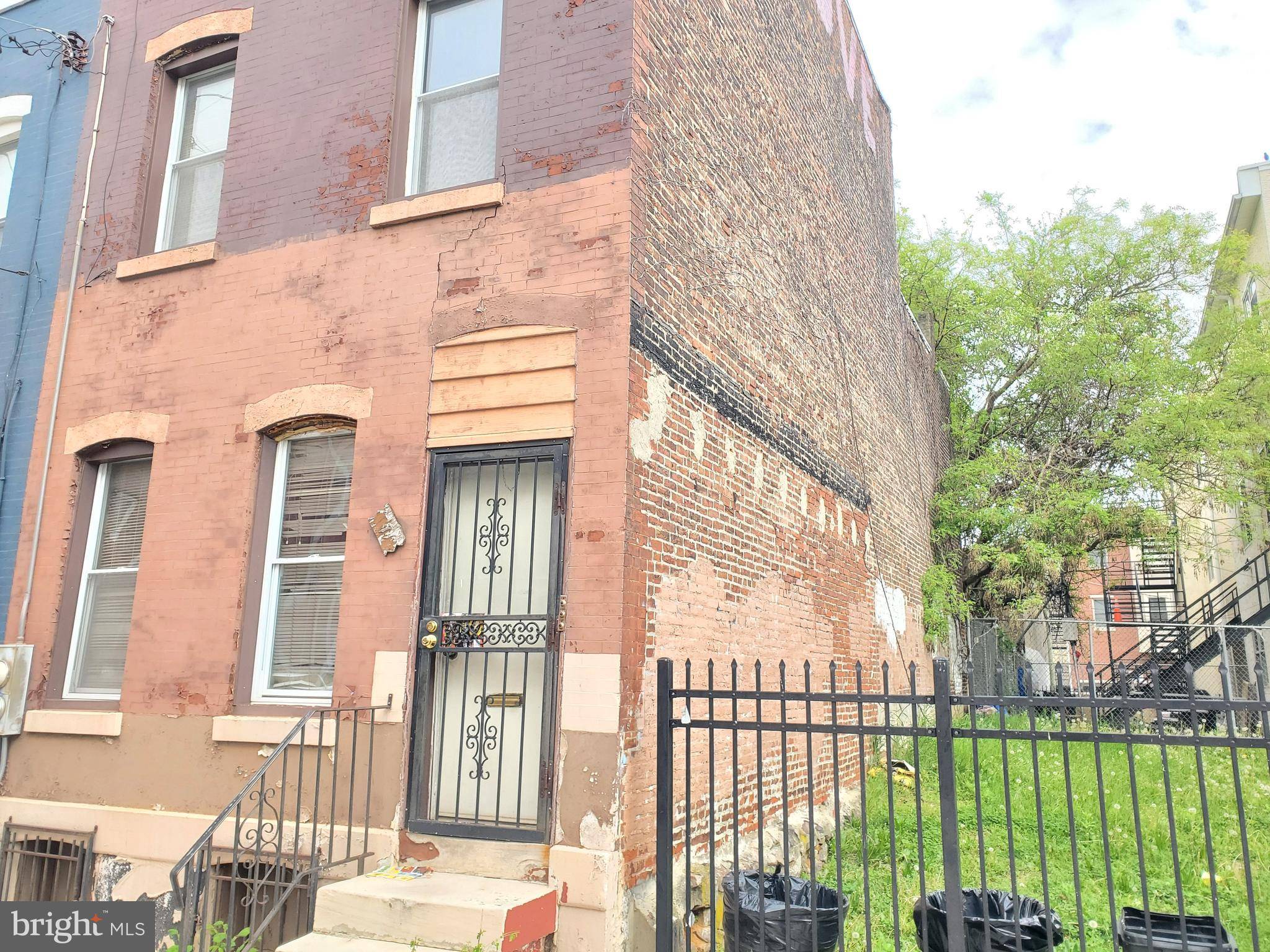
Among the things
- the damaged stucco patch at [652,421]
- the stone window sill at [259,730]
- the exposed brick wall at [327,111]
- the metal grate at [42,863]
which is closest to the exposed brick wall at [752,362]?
the damaged stucco patch at [652,421]

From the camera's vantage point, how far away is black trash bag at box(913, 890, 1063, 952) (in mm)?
4492

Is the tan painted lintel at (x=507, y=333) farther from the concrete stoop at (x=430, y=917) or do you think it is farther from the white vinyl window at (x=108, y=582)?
the concrete stoop at (x=430, y=917)

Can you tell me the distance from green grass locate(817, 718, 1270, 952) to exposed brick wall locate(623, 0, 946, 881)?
1287mm

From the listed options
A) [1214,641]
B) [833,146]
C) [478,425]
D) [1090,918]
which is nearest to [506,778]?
[478,425]

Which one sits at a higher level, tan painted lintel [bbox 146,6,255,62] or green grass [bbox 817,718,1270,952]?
tan painted lintel [bbox 146,6,255,62]

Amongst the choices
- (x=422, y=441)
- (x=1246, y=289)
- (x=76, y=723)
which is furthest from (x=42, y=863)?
(x=1246, y=289)

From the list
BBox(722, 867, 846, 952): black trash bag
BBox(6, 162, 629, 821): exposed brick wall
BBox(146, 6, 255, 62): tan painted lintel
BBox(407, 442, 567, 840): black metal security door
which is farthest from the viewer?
BBox(146, 6, 255, 62): tan painted lintel

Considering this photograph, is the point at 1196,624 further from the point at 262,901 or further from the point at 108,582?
the point at 108,582

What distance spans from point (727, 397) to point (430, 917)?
4.30 meters

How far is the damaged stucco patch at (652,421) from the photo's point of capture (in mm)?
5941

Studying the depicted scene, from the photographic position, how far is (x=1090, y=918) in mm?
6496

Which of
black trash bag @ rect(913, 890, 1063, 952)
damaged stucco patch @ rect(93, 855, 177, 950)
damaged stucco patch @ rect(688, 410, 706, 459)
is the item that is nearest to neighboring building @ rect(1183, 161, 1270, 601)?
damaged stucco patch @ rect(688, 410, 706, 459)

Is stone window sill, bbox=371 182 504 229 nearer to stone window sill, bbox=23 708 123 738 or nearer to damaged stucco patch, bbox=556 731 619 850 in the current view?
damaged stucco patch, bbox=556 731 619 850

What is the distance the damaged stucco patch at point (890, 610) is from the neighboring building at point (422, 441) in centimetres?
371
